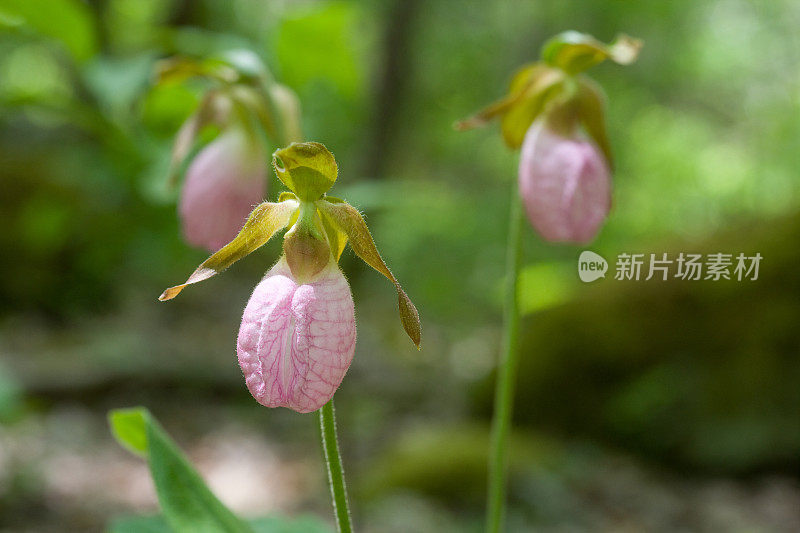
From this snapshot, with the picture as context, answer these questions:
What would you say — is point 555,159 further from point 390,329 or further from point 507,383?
point 390,329

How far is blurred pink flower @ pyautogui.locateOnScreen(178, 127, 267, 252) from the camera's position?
0.93 m

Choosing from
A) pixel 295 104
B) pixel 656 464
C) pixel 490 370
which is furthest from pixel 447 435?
pixel 295 104

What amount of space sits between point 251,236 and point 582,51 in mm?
528

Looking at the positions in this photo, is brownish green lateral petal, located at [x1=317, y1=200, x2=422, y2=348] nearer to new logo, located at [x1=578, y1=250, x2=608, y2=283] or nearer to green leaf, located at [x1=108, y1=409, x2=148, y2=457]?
green leaf, located at [x1=108, y1=409, x2=148, y2=457]

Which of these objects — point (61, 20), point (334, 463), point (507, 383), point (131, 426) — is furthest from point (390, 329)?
point (334, 463)

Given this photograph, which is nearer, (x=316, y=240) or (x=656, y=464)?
(x=316, y=240)

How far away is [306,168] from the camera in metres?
0.53

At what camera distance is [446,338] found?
16.0 ft

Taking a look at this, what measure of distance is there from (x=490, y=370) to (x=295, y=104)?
2362 millimetres

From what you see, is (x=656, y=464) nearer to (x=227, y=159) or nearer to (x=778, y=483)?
(x=778, y=483)

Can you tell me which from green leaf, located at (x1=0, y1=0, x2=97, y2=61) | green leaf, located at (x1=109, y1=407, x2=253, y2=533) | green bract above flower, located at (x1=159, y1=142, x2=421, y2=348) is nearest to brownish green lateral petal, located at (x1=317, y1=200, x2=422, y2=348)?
green bract above flower, located at (x1=159, y1=142, x2=421, y2=348)

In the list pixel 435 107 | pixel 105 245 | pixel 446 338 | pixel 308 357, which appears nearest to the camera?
pixel 308 357

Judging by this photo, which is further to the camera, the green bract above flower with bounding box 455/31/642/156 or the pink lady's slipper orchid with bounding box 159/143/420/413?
the green bract above flower with bounding box 455/31/642/156

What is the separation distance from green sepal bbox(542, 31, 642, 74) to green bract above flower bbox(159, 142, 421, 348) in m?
0.41
